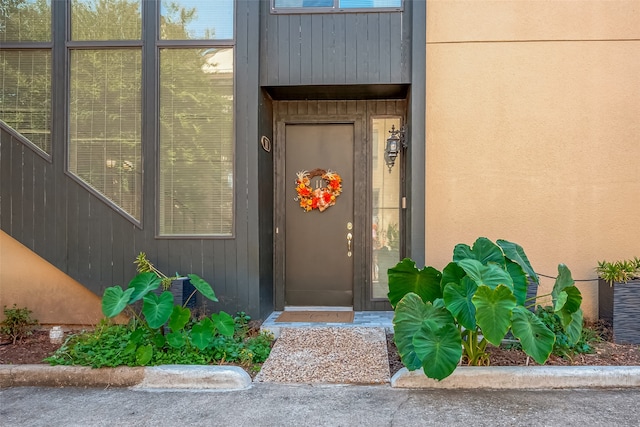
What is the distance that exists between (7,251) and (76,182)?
129 centimetres

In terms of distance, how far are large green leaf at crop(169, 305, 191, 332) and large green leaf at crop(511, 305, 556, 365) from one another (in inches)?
98.4

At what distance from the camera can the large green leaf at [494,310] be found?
283cm

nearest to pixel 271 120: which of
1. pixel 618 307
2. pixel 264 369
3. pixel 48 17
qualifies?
pixel 48 17

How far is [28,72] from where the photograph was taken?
431cm

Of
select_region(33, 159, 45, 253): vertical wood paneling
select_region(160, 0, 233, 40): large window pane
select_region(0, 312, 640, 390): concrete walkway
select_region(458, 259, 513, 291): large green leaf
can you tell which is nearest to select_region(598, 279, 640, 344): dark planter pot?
select_region(0, 312, 640, 390): concrete walkway

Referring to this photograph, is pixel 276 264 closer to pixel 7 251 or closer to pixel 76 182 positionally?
pixel 76 182

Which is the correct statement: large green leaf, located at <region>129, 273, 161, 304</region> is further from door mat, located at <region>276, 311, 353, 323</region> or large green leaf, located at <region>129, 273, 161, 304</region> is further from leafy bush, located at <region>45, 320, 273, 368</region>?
door mat, located at <region>276, 311, 353, 323</region>

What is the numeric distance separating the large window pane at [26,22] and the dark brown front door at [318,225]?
2653mm

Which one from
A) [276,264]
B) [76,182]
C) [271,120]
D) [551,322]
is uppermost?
[271,120]

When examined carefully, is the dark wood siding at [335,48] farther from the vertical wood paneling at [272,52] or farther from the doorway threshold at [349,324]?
the doorway threshold at [349,324]

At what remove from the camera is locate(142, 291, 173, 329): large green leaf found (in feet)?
10.9

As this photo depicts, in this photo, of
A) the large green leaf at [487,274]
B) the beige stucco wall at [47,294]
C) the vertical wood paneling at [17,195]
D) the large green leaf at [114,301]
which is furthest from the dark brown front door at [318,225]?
the vertical wood paneling at [17,195]

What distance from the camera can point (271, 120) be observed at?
194 inches

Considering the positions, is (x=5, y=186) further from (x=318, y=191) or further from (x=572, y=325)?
(x=572, y=325)
